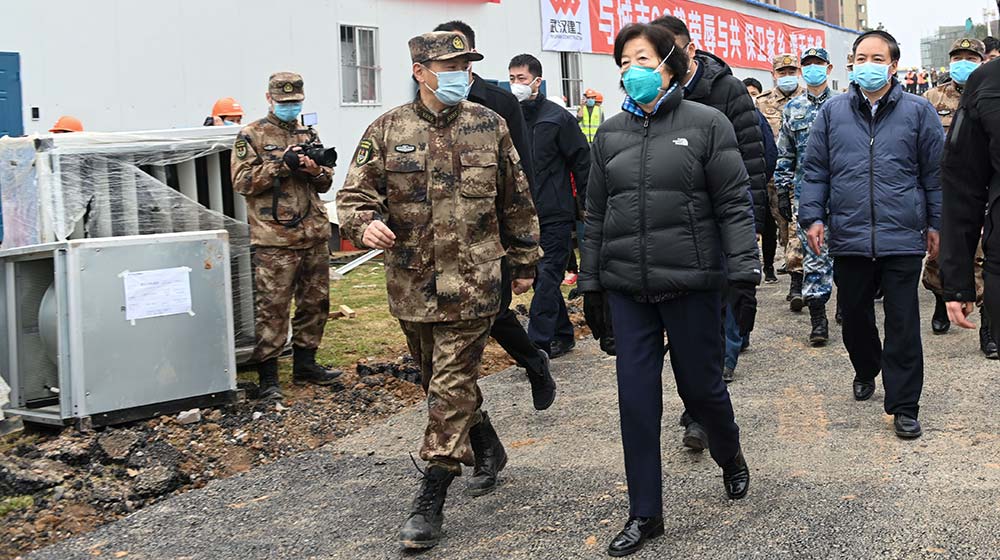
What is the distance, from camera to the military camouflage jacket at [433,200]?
4.60 meters

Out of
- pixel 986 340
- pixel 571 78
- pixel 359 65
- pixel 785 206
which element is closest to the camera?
pixel 986 340

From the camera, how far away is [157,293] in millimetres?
6508

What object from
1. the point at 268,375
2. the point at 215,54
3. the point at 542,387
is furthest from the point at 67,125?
the point at 542,387

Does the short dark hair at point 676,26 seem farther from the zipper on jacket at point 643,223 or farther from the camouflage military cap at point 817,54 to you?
the camouflage military cap at point 817,54

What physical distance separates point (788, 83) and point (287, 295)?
21.5 feet

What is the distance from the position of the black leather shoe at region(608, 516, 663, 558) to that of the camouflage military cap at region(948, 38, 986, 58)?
623 centimetres

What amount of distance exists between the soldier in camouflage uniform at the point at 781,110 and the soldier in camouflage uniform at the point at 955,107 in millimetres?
1334

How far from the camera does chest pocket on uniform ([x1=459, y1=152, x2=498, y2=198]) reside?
15.2ft

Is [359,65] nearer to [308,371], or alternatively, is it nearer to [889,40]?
[308,371]

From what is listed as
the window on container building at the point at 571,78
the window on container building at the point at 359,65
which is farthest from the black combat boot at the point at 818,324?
the window on container building at the point at 571,78

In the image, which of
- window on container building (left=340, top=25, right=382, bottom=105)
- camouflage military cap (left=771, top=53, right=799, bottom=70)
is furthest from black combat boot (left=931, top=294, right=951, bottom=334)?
window on container building (left=340, top=25, right=382, bottom=105)

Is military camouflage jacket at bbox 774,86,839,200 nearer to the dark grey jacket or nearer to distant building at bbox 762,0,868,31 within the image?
the dark grey jacket

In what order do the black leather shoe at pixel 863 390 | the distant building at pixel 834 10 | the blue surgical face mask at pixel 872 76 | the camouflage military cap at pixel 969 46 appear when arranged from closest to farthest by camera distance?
the blue surgical face mask at pixel 872 76 < the black leather shoe at pixel 863 390 < the camouflage military cap at pixel 969 46 < the distant building at pixel 834 10

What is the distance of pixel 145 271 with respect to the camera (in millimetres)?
6465
